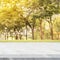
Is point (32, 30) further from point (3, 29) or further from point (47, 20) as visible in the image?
point (3, 29)

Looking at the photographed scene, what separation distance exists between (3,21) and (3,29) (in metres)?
0.34

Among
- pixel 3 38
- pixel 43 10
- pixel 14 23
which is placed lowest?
pixel 3 38

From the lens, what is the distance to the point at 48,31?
294 inches

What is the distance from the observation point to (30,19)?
7.43m

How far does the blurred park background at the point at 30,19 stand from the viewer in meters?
7.37

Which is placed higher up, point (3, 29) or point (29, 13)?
point (29, 13)

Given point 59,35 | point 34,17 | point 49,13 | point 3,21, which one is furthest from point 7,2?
point 59,35

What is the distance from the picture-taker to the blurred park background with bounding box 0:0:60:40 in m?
7.37

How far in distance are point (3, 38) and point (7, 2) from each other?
5.09 ft

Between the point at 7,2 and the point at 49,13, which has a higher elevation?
the point at 7,2

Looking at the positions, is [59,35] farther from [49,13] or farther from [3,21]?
[3,21]

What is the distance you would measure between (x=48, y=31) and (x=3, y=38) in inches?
77.4

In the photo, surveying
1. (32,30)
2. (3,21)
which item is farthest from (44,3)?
(3,21)

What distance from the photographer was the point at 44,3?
7.45 meters
